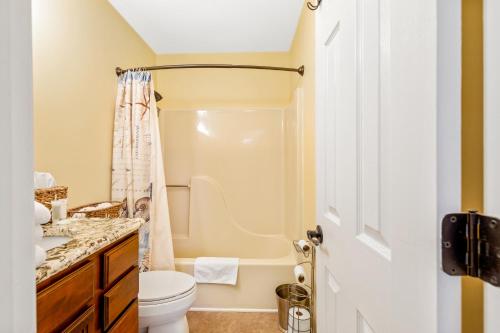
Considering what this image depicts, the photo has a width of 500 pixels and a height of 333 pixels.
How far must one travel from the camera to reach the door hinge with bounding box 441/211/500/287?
305mm

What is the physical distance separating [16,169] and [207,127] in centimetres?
250

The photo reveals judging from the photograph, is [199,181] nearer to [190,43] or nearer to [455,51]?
[190,43]

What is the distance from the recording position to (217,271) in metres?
2.04

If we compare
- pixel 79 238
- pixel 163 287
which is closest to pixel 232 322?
pixel 163 287

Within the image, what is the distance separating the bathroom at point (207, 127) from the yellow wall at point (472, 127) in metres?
1.38

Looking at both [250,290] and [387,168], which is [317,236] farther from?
[250,290]

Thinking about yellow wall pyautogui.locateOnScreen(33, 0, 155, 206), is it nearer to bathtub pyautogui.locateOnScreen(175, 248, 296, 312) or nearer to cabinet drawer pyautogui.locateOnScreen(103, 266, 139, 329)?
cabinet drawer pyautogui.locateOnScreen(103, 266, 139, 329)

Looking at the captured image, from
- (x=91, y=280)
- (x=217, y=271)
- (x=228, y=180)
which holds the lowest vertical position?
(x=217, y=271)

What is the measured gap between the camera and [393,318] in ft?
1.58

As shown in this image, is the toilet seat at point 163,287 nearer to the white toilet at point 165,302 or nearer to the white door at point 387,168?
the white toilet at point 165,302

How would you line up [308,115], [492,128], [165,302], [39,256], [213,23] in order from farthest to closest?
[213,23], [308,115], [165,302], [39,256], [492,128]

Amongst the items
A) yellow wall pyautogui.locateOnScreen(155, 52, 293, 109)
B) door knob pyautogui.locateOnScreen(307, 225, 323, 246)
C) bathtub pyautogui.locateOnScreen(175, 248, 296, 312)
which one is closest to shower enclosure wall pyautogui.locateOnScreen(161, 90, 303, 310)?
yellow wall pyautogui.locateOnScreen(155, 52, 293, 109)

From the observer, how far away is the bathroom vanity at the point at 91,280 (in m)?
0.69

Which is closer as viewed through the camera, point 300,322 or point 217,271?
point 300,322
